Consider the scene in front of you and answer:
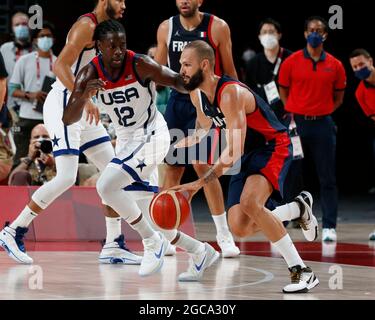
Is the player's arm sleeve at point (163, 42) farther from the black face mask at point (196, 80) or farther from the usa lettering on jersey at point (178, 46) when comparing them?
the black face mask at point (196, 80)

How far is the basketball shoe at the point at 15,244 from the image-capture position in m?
7.91

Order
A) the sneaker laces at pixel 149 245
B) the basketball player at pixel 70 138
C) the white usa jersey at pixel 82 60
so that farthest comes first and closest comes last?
1. the white usa jersey at pixel 82 60
2. the basketball player at pixel 70 138
3. the sneaker laces at pixel 149 245

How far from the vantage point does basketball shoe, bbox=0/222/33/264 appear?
7906 millimetres

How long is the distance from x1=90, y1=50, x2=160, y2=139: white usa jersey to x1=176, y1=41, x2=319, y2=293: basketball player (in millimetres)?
437

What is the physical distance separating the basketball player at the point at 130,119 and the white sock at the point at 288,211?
0.64 metres

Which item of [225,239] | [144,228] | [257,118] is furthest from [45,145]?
[257,118]

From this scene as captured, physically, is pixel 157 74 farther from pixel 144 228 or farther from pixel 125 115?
pixel 144 228

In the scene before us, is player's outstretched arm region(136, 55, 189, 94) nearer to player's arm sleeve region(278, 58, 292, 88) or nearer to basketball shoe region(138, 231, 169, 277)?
basketball shoe region(138, 231, 169, 277)

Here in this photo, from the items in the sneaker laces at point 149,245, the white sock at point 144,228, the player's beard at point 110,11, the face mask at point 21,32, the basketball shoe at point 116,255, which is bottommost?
the basketball shoe at point 116,255

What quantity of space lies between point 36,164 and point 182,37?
230 centimetres

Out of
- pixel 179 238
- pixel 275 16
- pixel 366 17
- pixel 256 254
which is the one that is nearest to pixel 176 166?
pixel 256 254

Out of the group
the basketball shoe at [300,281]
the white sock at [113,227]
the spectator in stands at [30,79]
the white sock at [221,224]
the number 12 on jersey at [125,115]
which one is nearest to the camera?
the basketball shoe at [300,281]

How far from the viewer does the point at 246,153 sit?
23.2ft

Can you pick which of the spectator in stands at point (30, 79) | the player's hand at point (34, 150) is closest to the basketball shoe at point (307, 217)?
the player's hand at point (34, 150)
